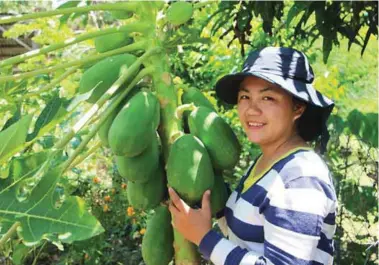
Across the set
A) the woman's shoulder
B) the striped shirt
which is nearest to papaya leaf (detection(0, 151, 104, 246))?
the striped shirt

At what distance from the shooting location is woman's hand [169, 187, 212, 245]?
1572 millimetres

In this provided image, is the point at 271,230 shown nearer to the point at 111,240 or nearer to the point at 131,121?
the point at 131,121

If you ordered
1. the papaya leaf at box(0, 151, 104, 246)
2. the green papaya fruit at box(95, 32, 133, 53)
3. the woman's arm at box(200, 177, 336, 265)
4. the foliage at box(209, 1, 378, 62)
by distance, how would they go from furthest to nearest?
the foliage at box(209, 1, 378, 62)
the green papaya fruit at box(95, 32, 133, 53)
the woman's arm at box(200, 177, 336, 265)
the papaya leaf at box(0, 151, 104, 246)

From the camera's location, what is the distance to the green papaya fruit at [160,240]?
5.55ft

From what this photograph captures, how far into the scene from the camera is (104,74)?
168 cm

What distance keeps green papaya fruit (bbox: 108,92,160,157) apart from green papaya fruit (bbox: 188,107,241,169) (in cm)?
12

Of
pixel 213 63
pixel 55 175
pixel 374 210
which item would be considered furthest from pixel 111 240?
pixel 55 175

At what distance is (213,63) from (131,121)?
7.91 feet

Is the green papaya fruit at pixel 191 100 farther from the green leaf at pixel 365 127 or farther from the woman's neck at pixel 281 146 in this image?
the green leaf at pixel 365 127

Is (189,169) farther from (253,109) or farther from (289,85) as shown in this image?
(289,85)

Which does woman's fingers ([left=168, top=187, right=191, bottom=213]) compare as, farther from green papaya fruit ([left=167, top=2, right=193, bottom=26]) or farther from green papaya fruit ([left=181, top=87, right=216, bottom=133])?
green papaya fruit ([left=167, top=2, right=193, bottom=26])

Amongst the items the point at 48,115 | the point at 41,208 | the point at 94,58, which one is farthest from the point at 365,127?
the point at 41,208

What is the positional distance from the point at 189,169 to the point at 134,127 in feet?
0.61

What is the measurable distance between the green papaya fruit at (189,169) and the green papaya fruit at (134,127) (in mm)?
89
